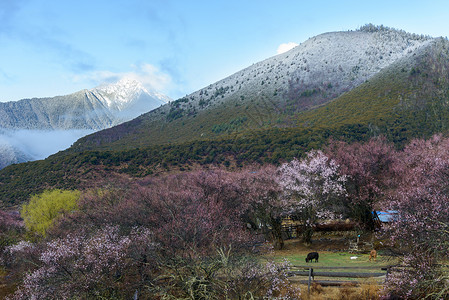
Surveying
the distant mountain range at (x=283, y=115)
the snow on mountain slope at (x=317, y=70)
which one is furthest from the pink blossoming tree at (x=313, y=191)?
the snow on mountain slope at (x=317, y=70)

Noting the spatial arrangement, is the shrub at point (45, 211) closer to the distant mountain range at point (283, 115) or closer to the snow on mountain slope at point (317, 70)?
the distant mountain range at point (283, 115)

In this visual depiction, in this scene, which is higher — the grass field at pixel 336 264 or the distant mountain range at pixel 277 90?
the distant mountain range at pixel 277 90

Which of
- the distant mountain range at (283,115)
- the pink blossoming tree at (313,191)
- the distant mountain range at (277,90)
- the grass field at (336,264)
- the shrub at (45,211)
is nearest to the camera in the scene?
the grass field at (336,264)

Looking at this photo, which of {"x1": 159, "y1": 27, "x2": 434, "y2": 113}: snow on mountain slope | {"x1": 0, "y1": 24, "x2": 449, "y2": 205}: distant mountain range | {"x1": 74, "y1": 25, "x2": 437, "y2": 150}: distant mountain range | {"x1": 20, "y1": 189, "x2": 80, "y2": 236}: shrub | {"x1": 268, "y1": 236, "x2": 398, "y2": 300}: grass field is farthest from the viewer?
{"x1": 159, "y1": 27, "x2": 434, "y2": 113}: snow on mountain slope

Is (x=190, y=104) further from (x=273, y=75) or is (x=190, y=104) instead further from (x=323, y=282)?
(x=323, y=282)

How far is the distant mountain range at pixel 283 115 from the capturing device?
241ft

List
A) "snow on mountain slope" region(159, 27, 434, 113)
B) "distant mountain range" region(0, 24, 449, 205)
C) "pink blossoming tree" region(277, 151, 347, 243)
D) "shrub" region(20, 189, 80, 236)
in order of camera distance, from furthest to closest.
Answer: "snow on mountain slope" region(159, 27, 434, 113)
"distant mountain range" region(0, 24, 449, 205)
"shrub" region(20, 189, 80, 236)
"pink blossoming tree" region(277, 151, 347, 243)

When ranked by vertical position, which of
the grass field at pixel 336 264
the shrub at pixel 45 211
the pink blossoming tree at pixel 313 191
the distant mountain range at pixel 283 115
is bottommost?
the grass field at pixel 336 264

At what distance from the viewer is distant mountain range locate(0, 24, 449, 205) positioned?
73.4 m

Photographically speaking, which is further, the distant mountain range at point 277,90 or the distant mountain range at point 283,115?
the distant mountain range at point 277,90

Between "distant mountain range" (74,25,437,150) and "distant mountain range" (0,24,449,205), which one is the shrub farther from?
"distant mountain range" (74,25,437,150)

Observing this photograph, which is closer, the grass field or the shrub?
the grass field

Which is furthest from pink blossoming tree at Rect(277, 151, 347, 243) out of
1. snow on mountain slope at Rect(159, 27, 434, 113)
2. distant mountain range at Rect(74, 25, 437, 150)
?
snow on mountain slope at Rect(159, 27, 434, 113)

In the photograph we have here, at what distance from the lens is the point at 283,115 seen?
114m
